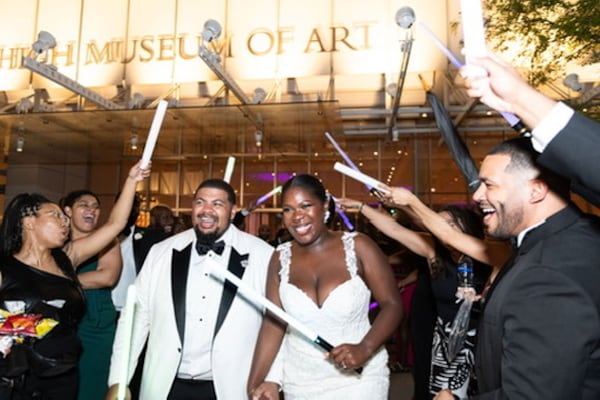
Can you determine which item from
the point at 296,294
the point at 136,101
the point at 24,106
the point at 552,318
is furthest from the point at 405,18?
the point at 24,106

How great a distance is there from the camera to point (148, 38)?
1137 cm

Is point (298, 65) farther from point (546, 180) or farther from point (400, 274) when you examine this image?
point (546, 180)

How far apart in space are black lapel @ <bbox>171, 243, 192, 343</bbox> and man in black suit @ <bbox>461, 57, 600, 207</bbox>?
73.1 inches

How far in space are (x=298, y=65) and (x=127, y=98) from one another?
393cm

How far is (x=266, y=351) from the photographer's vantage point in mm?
2326

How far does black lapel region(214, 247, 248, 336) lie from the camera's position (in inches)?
95.8

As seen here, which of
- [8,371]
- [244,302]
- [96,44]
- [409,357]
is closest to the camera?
[8,371]

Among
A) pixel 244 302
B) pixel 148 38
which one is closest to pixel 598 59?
pixel 244 302

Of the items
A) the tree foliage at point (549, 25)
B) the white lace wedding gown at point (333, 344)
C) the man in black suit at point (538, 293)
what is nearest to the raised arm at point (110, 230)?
the white lace wedding gown at point (333, 344)

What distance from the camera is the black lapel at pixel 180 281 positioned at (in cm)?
→ 241

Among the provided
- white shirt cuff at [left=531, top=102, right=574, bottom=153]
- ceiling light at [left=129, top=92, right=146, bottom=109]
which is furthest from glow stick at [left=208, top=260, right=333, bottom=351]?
ceiling light at [left=129, top=92, right=146, bottom=109]

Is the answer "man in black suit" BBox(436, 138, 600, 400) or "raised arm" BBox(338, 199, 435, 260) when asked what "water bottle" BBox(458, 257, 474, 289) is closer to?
"raised arm" BBox(338, 199, 435, 260)

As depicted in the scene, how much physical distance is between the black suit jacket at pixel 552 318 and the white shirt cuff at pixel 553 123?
1.05 feet

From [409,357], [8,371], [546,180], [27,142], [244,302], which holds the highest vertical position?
[27,142]
